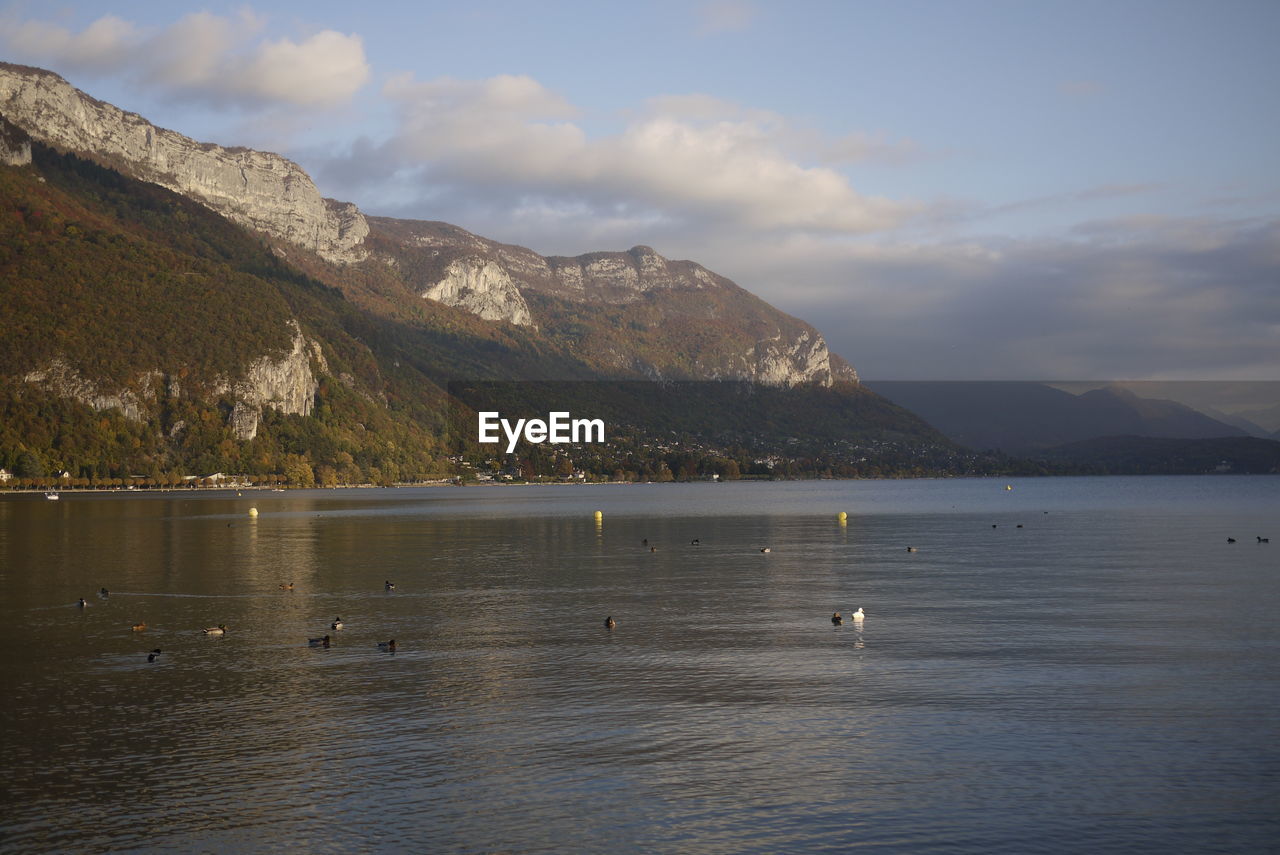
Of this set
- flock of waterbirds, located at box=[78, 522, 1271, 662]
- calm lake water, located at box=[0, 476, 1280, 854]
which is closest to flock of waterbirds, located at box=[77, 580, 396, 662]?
flock of waterbirds, located at box=[78, 522, 1271, 662]

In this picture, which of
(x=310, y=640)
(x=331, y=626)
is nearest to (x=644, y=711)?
(x=310, y=640)

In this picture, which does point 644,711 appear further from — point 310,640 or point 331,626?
point 331,626

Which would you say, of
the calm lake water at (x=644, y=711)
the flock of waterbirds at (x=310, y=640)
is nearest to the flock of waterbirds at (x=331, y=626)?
the flock of waterbirds at (x=310, y=640)

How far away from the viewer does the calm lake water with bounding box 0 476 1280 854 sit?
21562mm

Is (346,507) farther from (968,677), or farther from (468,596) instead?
(968,677)

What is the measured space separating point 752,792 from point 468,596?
36.1 meters

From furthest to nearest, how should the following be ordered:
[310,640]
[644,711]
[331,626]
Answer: [331,626], [310,640], [644,711]

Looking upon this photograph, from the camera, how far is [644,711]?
100 feet

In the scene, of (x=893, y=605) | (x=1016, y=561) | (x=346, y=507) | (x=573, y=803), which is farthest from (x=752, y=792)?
(x=346, y=507)

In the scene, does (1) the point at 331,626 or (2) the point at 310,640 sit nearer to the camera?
(2) the point at 310,640

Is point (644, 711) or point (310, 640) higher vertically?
point (310, 640)

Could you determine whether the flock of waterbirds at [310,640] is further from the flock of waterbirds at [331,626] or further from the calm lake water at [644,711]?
the calm lake water at [644,711]

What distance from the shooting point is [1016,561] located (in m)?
77.2

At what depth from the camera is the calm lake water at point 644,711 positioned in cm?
2156
